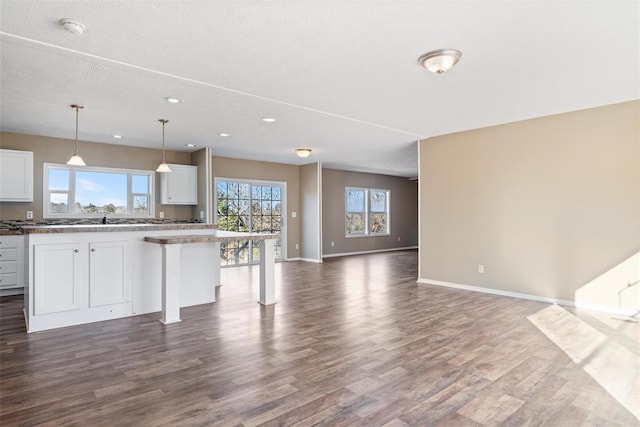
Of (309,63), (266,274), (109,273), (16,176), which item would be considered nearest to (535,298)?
(266,274)

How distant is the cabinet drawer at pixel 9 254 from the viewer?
17.3ft

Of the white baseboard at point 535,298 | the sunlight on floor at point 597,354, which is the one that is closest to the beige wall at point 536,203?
the white baseboard at point 535,298

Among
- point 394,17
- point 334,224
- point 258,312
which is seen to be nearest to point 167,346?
point 258,312

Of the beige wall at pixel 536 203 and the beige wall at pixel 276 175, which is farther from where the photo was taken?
the beige wall at pixel 276 175

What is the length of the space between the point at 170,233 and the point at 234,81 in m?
2.02

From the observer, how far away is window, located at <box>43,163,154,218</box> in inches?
237

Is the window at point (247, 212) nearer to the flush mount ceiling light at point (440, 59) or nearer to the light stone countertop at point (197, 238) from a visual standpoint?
the light stone countertop at point (197, 238)

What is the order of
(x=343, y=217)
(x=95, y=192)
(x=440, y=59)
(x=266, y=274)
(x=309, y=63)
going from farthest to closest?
(x=343, y=217)
(x=95, y=192)
(x=266, y=274)
(x=309, y=63)
(x=440, y=59)

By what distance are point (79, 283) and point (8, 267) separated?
2467mm

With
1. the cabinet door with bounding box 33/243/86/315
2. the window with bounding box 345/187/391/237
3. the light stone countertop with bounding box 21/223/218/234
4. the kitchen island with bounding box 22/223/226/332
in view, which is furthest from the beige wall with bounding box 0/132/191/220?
the window with bounding box 345/187/391/237

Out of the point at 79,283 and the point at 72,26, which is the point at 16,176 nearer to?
the point at 79,283

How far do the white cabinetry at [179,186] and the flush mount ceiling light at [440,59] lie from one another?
5.25m

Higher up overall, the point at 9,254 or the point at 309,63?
the point at 309,63

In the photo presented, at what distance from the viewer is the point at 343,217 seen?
33.7 ft
